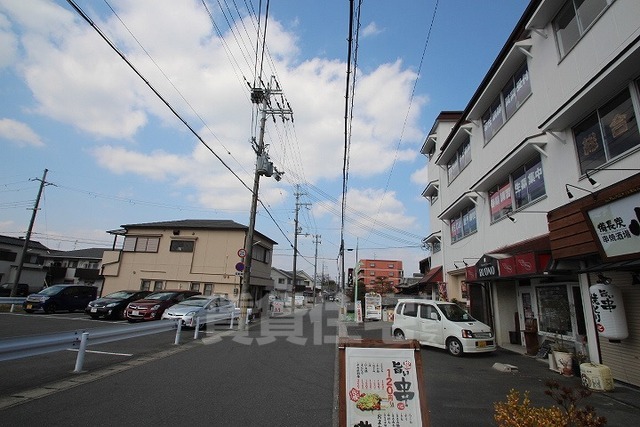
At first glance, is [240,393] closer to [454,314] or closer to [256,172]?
[454,314]

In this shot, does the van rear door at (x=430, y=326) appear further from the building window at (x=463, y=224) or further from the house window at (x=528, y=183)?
the building window at (x=463, y=224)

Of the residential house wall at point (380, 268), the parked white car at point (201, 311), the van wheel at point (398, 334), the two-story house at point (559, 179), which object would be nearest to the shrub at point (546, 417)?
the two-story house at point (559, 179)

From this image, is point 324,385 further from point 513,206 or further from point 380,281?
point 380,281

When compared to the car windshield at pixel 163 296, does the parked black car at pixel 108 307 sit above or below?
below

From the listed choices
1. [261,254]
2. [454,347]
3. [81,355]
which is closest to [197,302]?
[81,355]

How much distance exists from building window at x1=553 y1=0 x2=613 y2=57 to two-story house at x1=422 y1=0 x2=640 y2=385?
3cm

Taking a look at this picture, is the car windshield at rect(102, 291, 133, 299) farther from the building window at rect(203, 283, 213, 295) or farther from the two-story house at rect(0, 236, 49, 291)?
the two-story house at rect(0, 236, 49, 291)

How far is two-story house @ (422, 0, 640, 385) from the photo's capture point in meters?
6.50

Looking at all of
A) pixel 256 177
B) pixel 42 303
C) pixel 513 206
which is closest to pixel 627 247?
pixel 513 206

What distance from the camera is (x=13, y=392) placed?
16.3 ft

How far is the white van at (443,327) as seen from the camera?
1015cm

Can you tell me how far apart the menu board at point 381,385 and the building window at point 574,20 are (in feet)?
28.9

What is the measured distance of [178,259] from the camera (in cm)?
2770

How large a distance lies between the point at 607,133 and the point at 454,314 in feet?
22.2
